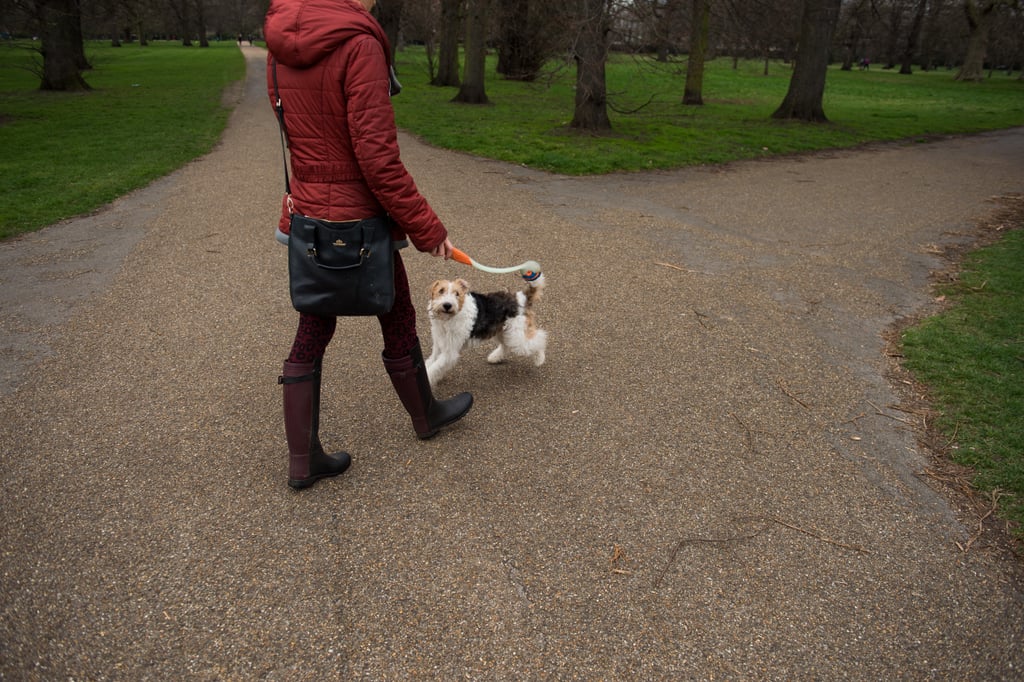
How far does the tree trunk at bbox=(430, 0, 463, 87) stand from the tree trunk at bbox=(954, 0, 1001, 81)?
92.1ft

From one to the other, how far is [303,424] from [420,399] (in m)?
0.64

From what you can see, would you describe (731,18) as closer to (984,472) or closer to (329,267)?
(984,472)

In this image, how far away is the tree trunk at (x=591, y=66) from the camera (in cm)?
1081

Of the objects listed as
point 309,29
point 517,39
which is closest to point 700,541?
point 309,29

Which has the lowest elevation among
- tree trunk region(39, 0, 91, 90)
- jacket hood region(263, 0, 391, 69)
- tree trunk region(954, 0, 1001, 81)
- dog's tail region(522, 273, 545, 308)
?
dog's tail region(522, 273, 545, 308)

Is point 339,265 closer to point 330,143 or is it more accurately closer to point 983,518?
point 330,143

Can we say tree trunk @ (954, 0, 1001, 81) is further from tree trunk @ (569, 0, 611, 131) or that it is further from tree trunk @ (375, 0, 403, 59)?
tree trunk @ (569, 0, 611, 131)

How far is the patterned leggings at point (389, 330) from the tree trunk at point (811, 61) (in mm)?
17378

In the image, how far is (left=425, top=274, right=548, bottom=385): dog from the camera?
12.4ft

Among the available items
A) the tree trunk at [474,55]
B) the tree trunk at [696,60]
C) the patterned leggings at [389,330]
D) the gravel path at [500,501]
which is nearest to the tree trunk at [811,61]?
the tree trunk at [696,60]

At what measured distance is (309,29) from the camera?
8.03 feet

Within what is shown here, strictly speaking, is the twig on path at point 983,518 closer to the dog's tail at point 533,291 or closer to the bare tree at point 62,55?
the dog's tail at point 533,291

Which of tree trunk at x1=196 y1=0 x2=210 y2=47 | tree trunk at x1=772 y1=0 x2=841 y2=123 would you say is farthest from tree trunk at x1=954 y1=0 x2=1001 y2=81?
tree trunk at x1=196 y1=0 x2=210 y2=47

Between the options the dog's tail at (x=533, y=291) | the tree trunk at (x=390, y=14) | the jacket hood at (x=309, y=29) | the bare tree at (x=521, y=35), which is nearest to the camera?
the jacket hood at (x=309, y=29)
